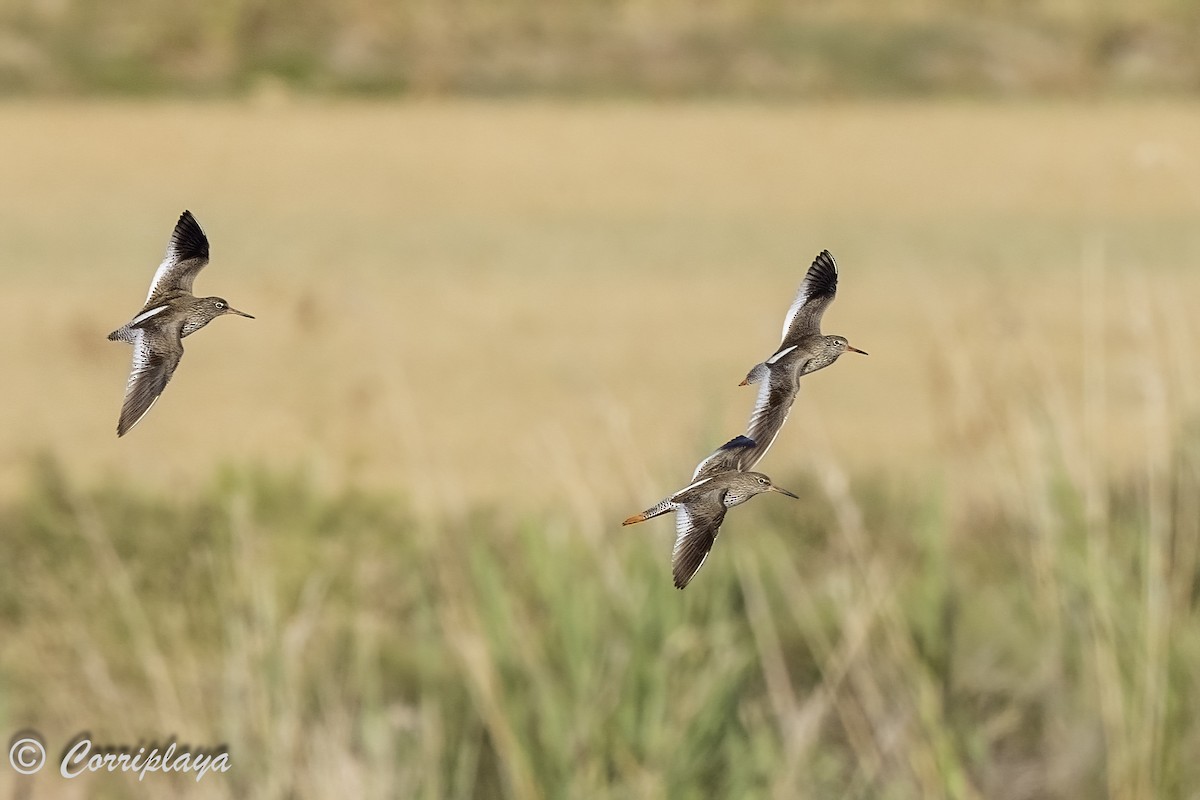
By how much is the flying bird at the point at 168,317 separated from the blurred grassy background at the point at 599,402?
21 millimetres

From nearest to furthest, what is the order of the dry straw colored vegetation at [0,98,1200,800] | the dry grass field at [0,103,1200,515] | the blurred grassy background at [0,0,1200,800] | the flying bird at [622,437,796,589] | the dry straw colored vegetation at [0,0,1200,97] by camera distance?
the flying bird at [622,437,796,589], the dry straw colored vegetation at [0,0,1200,97], the blurred grassy background at [0,0,1200,800], the dry straw colored vegetation at [0,98,1200,800], the dry grass field at [0,103,1200,515]

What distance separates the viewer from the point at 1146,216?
28.0 metres

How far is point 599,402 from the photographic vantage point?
4.40 ft

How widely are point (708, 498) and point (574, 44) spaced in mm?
19208

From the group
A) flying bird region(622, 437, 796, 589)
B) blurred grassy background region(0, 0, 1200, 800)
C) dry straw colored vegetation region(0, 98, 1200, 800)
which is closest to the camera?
flying bird region(622, 437, 796, 589)

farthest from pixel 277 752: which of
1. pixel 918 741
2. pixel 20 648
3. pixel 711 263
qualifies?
pixel 711 263

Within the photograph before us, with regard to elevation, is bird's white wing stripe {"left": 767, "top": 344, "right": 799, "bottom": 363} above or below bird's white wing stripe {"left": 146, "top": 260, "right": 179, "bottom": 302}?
below

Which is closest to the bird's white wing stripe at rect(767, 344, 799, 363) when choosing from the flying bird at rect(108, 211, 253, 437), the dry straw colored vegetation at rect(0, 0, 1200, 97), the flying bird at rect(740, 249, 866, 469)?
the flying bird at rect(740, 249, 866, 469)

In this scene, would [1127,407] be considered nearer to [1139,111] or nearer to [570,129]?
[1139,111]

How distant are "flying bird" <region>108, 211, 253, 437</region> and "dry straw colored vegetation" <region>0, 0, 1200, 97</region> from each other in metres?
0.47

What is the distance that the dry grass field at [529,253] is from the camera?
17.2 metres

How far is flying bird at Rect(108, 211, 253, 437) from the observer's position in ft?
3.01

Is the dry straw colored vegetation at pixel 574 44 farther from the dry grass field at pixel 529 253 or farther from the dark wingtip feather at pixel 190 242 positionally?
the dry grass field at pixel 529 253

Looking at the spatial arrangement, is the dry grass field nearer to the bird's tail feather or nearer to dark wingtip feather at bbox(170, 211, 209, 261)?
dark wingtip feather at bbox(170, 211, 209, 261)
